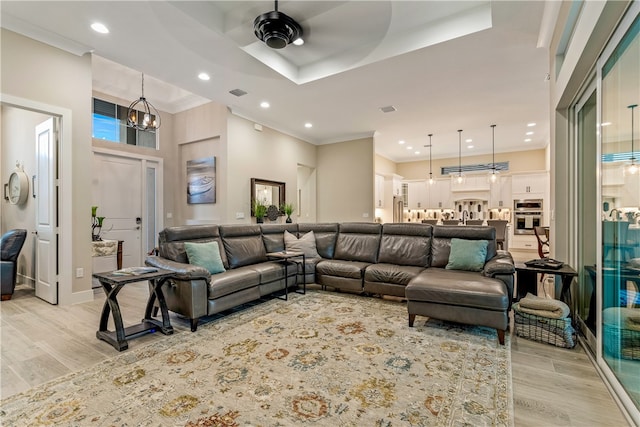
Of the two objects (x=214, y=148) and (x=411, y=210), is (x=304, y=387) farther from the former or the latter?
(x=411, y=210)

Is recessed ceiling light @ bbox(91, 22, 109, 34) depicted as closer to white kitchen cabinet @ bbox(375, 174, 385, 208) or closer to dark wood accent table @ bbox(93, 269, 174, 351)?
dark wood accent table @ bbox(93, 269, 174, 351)

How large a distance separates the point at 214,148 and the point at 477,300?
5.05 meters

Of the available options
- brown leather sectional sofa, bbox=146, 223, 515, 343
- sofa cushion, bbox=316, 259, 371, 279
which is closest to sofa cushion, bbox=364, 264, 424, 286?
brown leather sectional sofa, bbox=146, 223, 515, 343

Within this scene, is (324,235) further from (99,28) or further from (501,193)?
(501,193)

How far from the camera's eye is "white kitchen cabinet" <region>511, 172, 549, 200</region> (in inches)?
328

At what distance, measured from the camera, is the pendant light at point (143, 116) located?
14.3 feet

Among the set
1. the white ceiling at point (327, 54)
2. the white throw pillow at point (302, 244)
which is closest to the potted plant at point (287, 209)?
the white throw pillow at point (302, 244)

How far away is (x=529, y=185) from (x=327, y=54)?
24.8 ft

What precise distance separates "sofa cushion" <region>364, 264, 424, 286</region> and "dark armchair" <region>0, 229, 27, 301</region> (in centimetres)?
467

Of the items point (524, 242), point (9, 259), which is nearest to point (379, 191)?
point (524, 242)

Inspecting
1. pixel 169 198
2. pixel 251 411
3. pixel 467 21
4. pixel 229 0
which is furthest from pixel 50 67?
pixel 467 21

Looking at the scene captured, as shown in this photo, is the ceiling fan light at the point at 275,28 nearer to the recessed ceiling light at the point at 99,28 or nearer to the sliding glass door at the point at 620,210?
the recessed ceiling light at the point at 99,28

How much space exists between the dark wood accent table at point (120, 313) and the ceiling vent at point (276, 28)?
97.9 inches

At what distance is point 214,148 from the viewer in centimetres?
571
